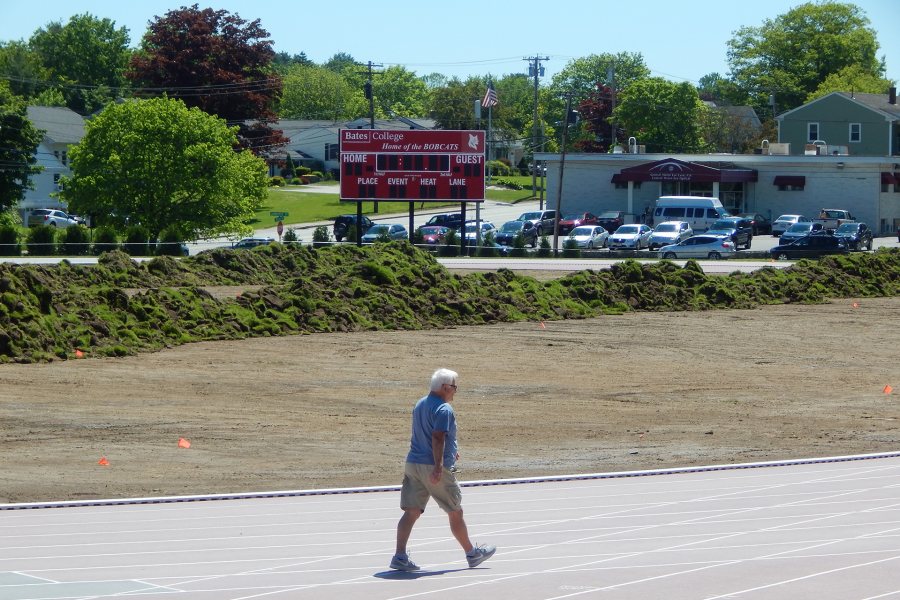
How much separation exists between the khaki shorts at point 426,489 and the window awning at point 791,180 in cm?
7404

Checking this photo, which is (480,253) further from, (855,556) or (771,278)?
(855,556)

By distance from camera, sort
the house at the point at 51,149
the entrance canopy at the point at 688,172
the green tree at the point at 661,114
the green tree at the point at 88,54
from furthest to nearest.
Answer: the green tree at the point at 88,54 < the green tree at the point at 661,114 < the house at the point at 51,149 < the entrance canopy at the point at 688,172

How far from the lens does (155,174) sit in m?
60.9

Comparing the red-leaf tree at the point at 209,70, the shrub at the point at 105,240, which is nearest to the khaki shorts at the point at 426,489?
the shrub at the point at 105,240

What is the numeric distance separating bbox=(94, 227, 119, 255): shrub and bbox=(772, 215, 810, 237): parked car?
3827 cm

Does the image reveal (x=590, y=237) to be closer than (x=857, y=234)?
No

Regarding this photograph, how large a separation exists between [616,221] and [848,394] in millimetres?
55398

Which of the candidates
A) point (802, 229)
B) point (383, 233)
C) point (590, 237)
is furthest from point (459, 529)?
point (802, 229)

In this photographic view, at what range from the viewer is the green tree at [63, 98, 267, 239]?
60938 mm

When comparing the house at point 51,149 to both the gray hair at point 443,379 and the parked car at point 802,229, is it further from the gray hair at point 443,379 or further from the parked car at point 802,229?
the gray hair at point 443,379

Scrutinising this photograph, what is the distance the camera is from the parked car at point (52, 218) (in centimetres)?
8038

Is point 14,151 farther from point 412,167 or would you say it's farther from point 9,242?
point 412,167

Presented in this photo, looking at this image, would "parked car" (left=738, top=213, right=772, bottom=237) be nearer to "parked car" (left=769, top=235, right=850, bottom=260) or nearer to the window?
"parked car" (left=769, top=235, right=850, bottom=260)

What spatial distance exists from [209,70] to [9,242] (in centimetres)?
3543
